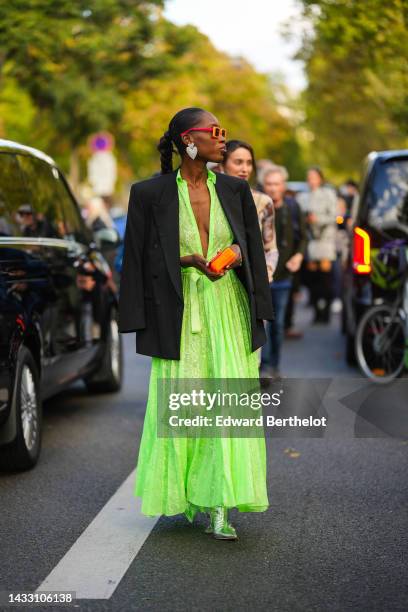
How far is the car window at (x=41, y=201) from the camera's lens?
27.2ft

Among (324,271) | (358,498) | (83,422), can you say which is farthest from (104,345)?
(324,271)

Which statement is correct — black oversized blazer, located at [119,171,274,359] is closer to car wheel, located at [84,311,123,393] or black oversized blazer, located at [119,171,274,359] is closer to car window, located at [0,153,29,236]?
car window, located at [0,153,29,236]

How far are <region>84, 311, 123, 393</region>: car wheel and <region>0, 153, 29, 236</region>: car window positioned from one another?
2311mm

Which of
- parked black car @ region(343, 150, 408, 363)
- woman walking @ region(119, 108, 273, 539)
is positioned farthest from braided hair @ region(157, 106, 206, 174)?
parked black car @ region(343, 150, 408, 363)

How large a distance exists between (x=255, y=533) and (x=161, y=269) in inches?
48.8

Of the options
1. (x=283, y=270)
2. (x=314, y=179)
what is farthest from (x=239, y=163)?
(x=314, y=179)

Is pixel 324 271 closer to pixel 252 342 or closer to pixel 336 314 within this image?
pixel 336 314

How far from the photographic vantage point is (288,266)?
11.2 metres

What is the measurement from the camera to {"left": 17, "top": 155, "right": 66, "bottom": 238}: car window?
829 centimetres

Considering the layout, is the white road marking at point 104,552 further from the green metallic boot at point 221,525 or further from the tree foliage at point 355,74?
the tree foliage at point 355,74

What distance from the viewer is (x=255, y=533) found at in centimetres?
587

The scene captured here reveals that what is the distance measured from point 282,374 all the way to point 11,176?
4.63 meters

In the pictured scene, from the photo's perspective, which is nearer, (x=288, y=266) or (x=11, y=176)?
(x=11, y=176)

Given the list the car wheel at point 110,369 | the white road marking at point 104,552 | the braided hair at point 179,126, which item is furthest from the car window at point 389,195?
the braided hair at point 179,126
